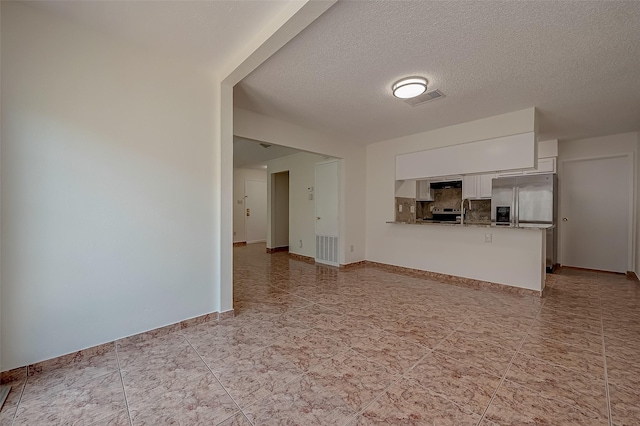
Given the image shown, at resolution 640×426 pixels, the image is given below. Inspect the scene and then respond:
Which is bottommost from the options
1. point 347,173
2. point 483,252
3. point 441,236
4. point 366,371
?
point 366,371

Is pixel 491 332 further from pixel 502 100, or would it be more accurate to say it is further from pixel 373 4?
pixel 373 4

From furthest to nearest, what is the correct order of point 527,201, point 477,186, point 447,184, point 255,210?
1. point 255,210
2. point 447,184
3. point 477,186
4. point 527,201

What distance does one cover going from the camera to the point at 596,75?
252cm

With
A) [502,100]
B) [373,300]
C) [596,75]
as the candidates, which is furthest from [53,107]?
[596,75]

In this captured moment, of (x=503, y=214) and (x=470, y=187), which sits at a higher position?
(x=470, y=187)

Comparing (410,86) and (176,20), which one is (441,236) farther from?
(176,20)

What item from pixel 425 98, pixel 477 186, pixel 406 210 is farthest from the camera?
pixel 406 210

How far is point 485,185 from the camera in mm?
4941

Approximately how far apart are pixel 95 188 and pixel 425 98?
10.6 ft

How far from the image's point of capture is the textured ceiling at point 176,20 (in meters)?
1.74

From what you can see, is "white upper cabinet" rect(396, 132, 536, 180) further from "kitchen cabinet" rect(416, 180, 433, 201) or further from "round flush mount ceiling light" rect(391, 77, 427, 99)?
"round flush mount ceiling light" rect(391, 77, 427, 99)

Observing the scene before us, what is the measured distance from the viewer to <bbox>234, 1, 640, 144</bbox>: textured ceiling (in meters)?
1.79

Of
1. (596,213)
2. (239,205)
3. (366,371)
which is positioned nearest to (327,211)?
(366,371)

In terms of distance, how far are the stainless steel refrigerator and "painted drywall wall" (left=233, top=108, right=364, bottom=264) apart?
236cm
